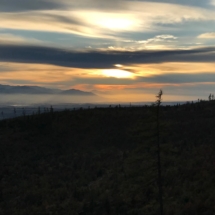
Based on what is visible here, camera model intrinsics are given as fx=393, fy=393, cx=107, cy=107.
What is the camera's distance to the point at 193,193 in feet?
77.8

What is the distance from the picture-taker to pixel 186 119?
1957 inches

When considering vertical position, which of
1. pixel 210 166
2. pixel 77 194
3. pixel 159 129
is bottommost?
pixel 77 194

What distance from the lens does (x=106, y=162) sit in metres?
37.0

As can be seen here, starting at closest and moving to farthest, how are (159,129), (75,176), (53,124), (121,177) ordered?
1. (159,129)
2. (121,177)
3. (75,176)
4. (53,124)

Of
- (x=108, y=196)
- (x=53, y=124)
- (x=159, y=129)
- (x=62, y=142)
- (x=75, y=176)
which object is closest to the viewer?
(x=159, y=129)

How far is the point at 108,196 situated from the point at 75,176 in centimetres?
806

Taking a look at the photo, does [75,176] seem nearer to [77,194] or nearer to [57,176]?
[57,176]

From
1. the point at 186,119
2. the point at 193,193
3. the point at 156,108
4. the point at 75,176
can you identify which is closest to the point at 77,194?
the point at 75,176

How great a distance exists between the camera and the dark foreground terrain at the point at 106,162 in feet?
73.8

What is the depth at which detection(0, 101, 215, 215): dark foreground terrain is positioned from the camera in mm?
22500

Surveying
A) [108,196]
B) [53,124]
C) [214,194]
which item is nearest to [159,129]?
[214,194]

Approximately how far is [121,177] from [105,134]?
17530 millimetres

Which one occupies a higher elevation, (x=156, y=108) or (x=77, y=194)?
(x=156, y=108)

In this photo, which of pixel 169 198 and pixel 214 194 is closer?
pixel 214 194
